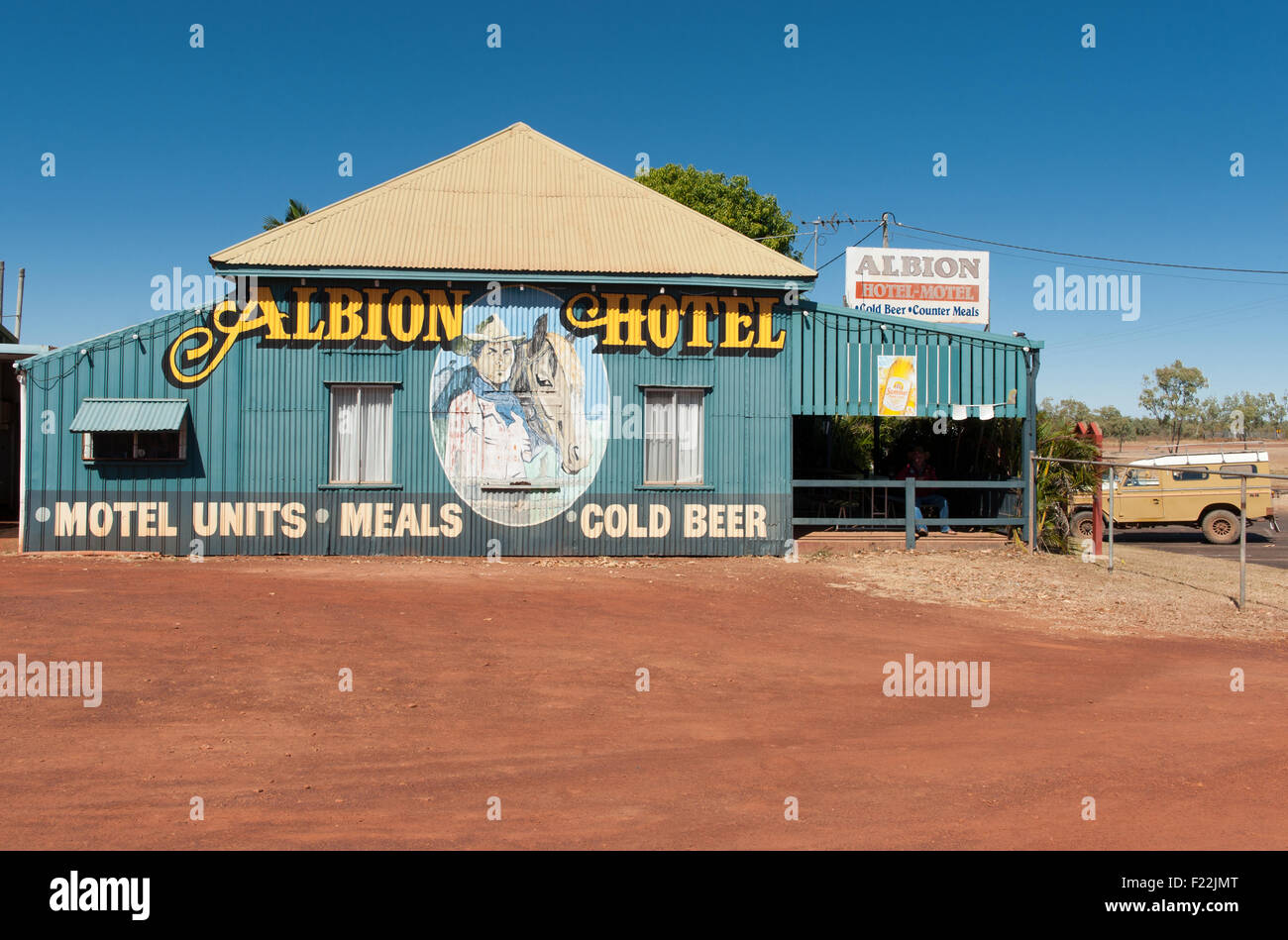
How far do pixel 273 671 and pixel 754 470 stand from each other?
10.8m

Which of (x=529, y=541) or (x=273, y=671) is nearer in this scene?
(x=273, y=671)

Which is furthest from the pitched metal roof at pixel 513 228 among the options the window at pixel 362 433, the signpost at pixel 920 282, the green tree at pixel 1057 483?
the signpost at pixel 920 282

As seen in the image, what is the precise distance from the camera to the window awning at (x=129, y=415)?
51.8 feet

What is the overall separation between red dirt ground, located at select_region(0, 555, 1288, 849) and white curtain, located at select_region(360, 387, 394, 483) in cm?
446

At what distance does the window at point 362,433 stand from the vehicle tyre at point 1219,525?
20.9 m

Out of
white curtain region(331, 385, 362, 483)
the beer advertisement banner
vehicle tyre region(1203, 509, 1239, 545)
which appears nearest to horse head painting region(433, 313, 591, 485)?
white curtain region(331, 385, 362, 483)

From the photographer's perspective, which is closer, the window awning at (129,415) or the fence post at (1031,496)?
the window awning at (129,415)

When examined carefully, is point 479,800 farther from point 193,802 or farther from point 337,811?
point 193,802

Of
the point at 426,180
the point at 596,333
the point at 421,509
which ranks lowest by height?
the point at 421,509

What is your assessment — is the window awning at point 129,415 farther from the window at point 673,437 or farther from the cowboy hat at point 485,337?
the window at point 673,437

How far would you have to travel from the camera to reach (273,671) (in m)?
8.57
